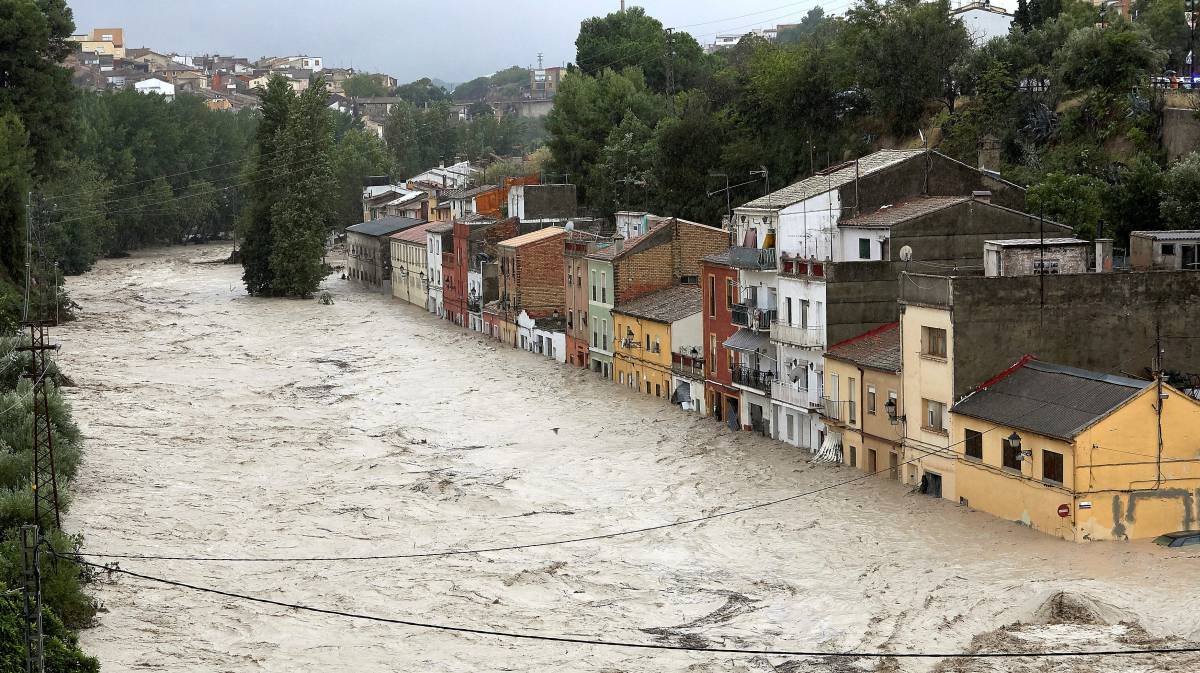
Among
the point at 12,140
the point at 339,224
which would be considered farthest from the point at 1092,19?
the point at 339,224

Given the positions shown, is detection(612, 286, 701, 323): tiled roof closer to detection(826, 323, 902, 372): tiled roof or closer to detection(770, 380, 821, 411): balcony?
detection(770, 380, 821, 411): balcony

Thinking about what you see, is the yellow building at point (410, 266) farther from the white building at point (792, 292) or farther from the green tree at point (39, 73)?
the white building at point (792, 292)

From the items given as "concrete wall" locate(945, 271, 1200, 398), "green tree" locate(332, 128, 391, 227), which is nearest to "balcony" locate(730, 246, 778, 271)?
"concrete wall" locate(945, 271, 1200, 398)

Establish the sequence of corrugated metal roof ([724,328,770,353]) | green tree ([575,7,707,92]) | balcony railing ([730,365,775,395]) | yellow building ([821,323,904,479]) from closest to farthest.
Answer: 1. yellow building ([821,323,904,479])
2. balcony railing ([730,365,775,395])
3. corrugated metal roof ([724,328,770,353])
4. green tree ([575,7,707,92])

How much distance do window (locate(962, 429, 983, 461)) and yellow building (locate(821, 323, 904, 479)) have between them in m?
3.41

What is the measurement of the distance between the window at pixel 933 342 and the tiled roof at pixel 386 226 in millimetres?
71195

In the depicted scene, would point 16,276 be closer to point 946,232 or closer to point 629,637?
point 946,232

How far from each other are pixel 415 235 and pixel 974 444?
6705 centimetres

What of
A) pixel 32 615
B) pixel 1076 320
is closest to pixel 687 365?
pixel 1076 320

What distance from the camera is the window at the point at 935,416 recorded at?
40156 millimetres

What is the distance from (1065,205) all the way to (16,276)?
54.7 metres

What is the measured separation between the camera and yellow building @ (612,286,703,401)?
57844mm

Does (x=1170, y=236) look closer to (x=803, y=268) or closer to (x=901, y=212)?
(x=901, y=212)

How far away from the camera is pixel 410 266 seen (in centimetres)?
9981
